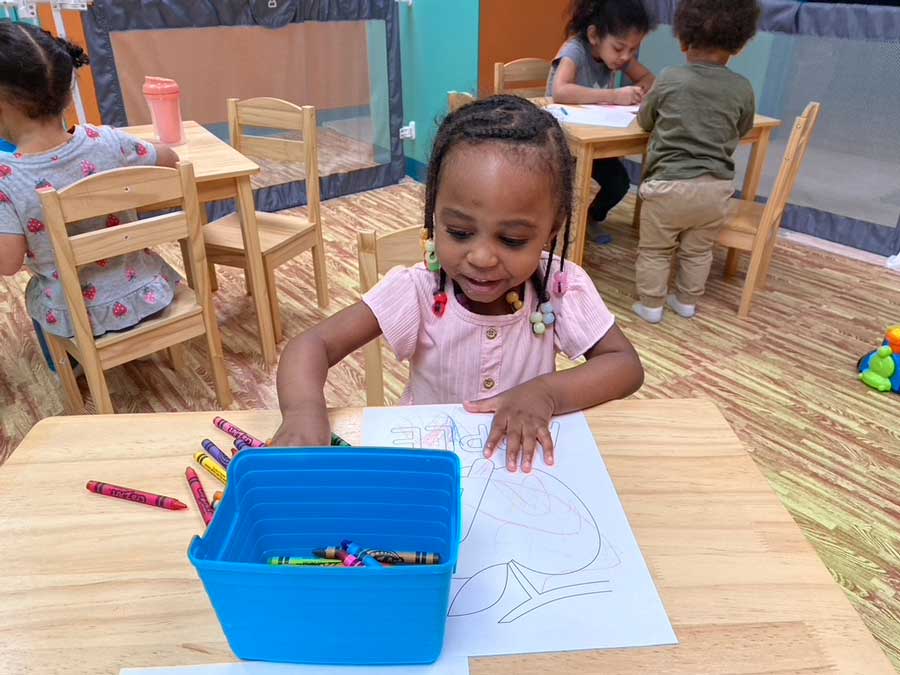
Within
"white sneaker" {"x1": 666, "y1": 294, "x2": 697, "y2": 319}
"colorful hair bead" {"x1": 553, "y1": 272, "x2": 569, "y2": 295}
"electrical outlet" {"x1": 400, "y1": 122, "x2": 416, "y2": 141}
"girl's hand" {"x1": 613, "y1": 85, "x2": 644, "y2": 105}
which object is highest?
"colorful hair bead" {"x1": 553, "y1": 272, "x2": 569, "y2": 295}

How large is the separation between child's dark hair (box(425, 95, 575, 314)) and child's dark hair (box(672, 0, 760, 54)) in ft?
5.33

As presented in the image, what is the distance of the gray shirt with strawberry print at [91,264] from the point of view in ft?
5.32

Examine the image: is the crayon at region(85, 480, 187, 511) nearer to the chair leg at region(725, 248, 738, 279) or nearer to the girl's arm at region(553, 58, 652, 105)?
the girl's arm at region(553, 58, 652, 105)

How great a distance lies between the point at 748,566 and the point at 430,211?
620 millimetres

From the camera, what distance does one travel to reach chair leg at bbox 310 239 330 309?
8.40ft

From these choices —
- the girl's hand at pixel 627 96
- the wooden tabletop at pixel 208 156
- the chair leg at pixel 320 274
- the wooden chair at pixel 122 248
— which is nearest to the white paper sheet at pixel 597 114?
the girl's hand at pixel 627 96

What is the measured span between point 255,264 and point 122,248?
64 centimetres

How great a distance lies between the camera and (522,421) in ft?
2.70

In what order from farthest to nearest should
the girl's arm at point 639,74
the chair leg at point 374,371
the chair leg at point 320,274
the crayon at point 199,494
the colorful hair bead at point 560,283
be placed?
1. the girl's arm at point 639,74
2. the chair leg at point 320,274
3. the chair leg at point 374,371
4. the colorful hair bead at point 560,283
5. the crayon at point 199,494

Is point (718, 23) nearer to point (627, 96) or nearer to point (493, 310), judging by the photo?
point (627, 96)

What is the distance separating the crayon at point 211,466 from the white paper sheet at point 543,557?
17 centimetres

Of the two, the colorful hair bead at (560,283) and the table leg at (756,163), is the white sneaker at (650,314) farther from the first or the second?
the colorful hair bead at (560,283)

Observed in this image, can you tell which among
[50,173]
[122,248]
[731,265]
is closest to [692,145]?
[731,265]

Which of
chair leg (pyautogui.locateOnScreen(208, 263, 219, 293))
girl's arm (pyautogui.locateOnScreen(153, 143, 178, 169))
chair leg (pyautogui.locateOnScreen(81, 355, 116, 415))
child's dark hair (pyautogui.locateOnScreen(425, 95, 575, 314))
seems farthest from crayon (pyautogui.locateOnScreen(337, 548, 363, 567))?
chair leg (pyautogui.locateOnScreen(208, 263, 219, 293))
